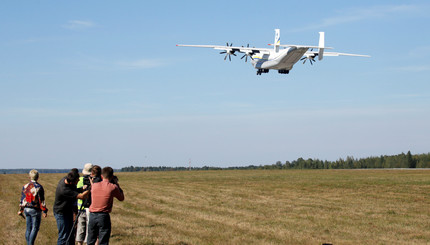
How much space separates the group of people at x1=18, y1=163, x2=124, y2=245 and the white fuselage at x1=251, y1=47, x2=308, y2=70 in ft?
127

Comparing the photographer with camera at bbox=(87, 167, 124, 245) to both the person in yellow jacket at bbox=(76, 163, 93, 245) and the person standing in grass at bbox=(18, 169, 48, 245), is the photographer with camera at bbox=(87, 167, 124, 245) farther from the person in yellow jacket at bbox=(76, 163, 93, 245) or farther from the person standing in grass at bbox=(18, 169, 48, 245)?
the person standing in grass at bbox=(18, 169, 48, 245)

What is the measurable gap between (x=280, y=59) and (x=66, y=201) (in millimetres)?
42304

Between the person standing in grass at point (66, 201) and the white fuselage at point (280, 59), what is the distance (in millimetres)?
39089

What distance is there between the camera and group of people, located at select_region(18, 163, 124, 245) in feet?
36.7

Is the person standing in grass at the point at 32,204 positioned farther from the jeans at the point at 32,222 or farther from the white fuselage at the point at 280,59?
the white fuselage at the point at 280,59

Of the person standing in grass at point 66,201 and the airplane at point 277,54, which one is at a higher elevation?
the airplane at point 277,54

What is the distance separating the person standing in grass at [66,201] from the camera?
12.6m

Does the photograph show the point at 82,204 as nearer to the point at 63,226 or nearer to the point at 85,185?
the point at 85,185

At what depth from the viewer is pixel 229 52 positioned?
62.0 m

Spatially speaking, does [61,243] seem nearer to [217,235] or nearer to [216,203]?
[217,235]

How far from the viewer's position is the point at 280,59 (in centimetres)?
5272

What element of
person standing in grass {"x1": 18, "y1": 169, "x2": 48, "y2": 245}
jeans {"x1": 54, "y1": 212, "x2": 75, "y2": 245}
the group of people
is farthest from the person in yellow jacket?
person standing in grass {"x1": 18, "y1": 169, "x2": 48, "y2": 245}

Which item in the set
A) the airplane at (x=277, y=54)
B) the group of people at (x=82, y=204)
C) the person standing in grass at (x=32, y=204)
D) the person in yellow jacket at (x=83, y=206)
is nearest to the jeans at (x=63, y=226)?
the group of people at (x=82, y=204)

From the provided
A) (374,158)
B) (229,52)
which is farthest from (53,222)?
(374,158)
